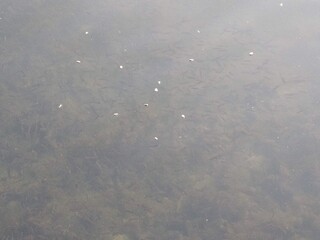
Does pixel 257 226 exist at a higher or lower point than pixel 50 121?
lower

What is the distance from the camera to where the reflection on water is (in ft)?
11.9

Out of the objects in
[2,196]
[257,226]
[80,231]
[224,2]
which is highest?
[224,2]

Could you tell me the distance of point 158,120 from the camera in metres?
4.29

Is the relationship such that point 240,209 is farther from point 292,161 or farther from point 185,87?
point 185,87

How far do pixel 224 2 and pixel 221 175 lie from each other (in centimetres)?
289

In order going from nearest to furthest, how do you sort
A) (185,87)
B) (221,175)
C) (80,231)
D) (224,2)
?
(80,231), (221,175), (185,87), (224,2)

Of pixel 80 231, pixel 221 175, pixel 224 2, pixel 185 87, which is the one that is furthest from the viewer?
pixel 224 2

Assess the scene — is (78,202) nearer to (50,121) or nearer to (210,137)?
(50,121)

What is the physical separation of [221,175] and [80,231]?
151cm

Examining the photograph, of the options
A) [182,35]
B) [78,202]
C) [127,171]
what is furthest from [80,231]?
[182,35]

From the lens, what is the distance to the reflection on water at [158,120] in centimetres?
363

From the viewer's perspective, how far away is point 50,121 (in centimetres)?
411

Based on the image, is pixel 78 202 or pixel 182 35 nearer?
pixel 78 202

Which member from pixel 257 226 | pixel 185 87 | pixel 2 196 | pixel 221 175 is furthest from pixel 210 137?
pixel 2 196
